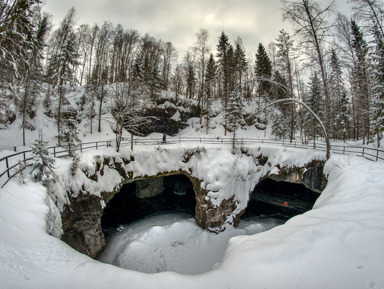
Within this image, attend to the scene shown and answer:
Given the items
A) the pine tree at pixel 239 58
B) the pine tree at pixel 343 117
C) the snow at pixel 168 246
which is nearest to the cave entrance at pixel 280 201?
the snow at pixel 168 246

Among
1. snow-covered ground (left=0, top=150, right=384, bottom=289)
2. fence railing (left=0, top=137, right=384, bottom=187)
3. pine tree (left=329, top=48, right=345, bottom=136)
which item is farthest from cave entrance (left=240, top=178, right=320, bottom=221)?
snow-covered ground (left=0, top=150, right=384, bottom=289)

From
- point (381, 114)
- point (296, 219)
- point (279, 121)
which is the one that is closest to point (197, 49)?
point (279, 121)

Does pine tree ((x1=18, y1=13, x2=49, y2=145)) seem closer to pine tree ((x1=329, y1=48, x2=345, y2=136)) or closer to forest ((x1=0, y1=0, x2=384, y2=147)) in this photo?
forest ((x1=0, y1=0, x2=384, y2=147))

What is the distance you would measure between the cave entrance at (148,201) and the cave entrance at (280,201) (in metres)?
7.62

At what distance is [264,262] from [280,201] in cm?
2040

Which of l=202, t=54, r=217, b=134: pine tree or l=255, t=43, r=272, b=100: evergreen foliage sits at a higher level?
l=255, t=43, r=272, b=100: evergreen foliage

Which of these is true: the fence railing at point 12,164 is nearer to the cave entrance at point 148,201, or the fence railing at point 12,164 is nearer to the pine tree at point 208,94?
the cave entrance at point 148,201

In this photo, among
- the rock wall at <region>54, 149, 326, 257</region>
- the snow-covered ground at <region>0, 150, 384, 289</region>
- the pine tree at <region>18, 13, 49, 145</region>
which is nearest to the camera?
the snow-covered ground at <region>0, 150, 384, 289</region>

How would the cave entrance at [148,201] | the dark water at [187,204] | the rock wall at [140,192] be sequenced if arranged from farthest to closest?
1. the dark water at [187,204]
2. the cave entrance at [148,201]
3. the rock wall at [140,192]

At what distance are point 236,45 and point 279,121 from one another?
72.9 feet

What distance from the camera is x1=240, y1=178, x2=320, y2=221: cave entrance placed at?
1952 cm

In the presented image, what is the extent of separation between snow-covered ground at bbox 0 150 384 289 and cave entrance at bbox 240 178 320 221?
16813 mm

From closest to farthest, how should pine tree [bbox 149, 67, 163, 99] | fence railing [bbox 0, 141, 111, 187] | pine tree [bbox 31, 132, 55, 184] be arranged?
1. fence railing [bbox 0, 141, 111, 187]
2. pine tree [bbox 31, 132, 55, 184]
3. pine tree [bbox 149, 67, 163, 99]

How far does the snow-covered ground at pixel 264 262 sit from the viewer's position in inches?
105
